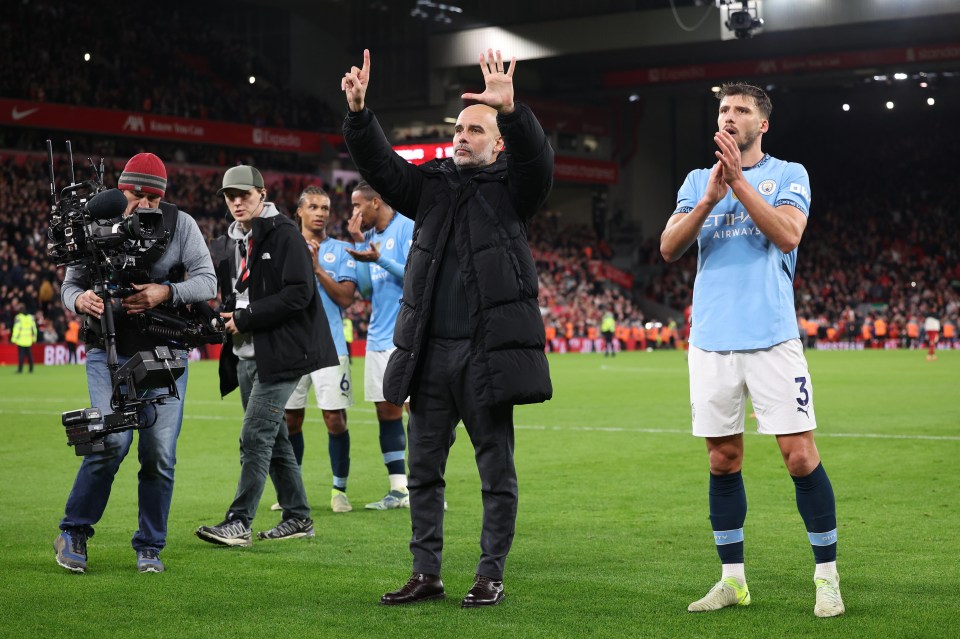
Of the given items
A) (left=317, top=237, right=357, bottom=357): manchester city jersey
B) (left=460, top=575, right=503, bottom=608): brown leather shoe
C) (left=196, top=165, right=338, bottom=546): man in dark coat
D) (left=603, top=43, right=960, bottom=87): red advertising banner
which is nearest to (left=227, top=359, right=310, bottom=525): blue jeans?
(left=196, top=165, right=338, bottom=546): man in dark coat

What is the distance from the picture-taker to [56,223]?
6242 mm

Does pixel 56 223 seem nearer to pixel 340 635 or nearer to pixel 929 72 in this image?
pixel 340 635

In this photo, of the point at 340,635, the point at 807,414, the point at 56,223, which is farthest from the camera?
the point at 56,223

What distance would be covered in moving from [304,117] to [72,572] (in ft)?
141

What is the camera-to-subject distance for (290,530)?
25.4 feet

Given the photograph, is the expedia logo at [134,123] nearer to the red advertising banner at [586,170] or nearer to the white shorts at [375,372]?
the red advertising banner at [586,170]

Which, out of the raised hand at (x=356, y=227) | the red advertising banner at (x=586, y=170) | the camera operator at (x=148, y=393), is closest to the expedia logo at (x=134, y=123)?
the red advertising banner at (x=586, y=170)

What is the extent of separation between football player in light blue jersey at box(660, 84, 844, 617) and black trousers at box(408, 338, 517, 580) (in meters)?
0.94

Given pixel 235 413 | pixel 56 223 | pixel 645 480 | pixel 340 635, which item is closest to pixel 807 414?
pixel 340 635

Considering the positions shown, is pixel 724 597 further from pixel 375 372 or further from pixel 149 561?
pixel 375 372

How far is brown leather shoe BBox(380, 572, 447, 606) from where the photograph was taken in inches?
223

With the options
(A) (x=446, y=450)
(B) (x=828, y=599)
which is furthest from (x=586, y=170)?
(B) (x=828, y=599)

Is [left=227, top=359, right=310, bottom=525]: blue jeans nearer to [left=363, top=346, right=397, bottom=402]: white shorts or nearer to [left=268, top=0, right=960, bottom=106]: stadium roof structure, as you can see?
[left=363, top=346, right=397, bottom=402]: white shorts

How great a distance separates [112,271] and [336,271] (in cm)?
358
